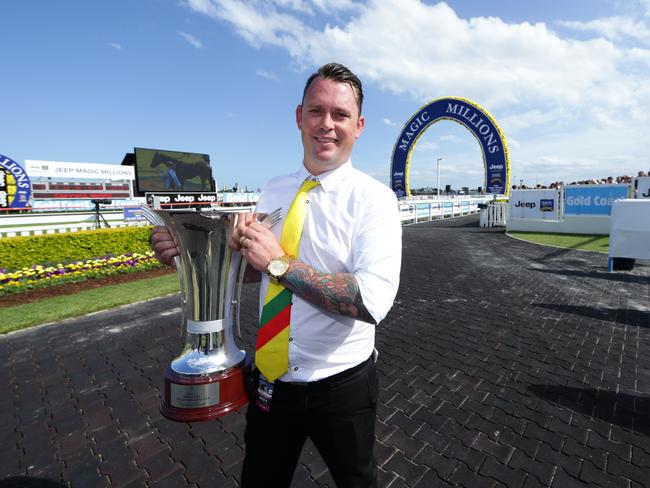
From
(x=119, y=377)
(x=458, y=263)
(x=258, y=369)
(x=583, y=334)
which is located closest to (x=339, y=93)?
(x=258, y=369)

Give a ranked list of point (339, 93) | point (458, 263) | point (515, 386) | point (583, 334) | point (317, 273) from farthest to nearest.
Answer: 1. point (458, 263)
2. point (583, 334)
3. point (515, 386)
4. point (339, 93)
5. point (317, 273)

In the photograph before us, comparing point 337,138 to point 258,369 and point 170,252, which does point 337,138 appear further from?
point 258,369

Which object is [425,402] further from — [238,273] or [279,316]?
[238,273]

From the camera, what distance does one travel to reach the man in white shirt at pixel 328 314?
4.65 ft

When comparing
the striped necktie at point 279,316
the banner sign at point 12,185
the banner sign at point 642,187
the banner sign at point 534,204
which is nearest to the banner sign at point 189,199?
the banner sign at point 12,185

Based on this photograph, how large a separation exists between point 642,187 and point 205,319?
17.8m

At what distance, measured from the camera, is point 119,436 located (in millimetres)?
3018

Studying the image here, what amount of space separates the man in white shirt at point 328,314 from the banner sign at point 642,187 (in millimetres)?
17076

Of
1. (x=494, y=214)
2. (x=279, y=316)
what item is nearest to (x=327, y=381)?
(x=279, y=316)

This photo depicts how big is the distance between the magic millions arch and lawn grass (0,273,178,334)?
61.3 ft

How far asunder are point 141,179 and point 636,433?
21.9 metres

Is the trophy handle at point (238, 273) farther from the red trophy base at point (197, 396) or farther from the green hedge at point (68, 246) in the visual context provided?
the green hedge at point (68, 246)

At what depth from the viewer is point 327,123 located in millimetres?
1426

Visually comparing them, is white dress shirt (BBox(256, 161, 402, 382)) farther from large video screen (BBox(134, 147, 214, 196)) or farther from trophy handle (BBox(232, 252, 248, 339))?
large video screen (BBox(134, 147, 214, 196))
